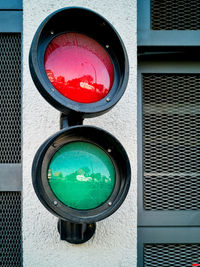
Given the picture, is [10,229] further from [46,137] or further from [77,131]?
[77,131]

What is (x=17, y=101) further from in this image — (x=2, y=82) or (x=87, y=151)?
(x=87, y=151)

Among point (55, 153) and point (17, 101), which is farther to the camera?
point (17, 101)

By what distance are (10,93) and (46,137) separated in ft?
1.43

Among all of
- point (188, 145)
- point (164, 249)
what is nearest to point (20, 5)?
point (188, 145)

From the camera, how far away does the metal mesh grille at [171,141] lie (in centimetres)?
167

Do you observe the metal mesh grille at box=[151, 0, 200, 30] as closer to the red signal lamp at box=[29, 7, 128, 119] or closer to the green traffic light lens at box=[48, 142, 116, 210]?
the red signal lamp at box=[29, 7, 128, 119]

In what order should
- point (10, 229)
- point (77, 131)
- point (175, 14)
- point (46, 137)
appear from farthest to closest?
point (175, 14) < point (10, 229) < point (46, 137) < point (77, 131)

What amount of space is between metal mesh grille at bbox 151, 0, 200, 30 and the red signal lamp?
913mm

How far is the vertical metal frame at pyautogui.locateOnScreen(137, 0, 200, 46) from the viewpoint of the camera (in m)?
1.63

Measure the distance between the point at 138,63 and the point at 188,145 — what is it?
0.68 meters

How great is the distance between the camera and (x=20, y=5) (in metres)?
1.62

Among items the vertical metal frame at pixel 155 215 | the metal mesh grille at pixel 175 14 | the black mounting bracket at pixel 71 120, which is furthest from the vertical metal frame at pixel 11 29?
the metal mesh grille at pixel 175 14

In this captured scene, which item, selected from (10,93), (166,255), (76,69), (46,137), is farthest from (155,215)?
(10,93)

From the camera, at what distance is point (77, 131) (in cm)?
91
